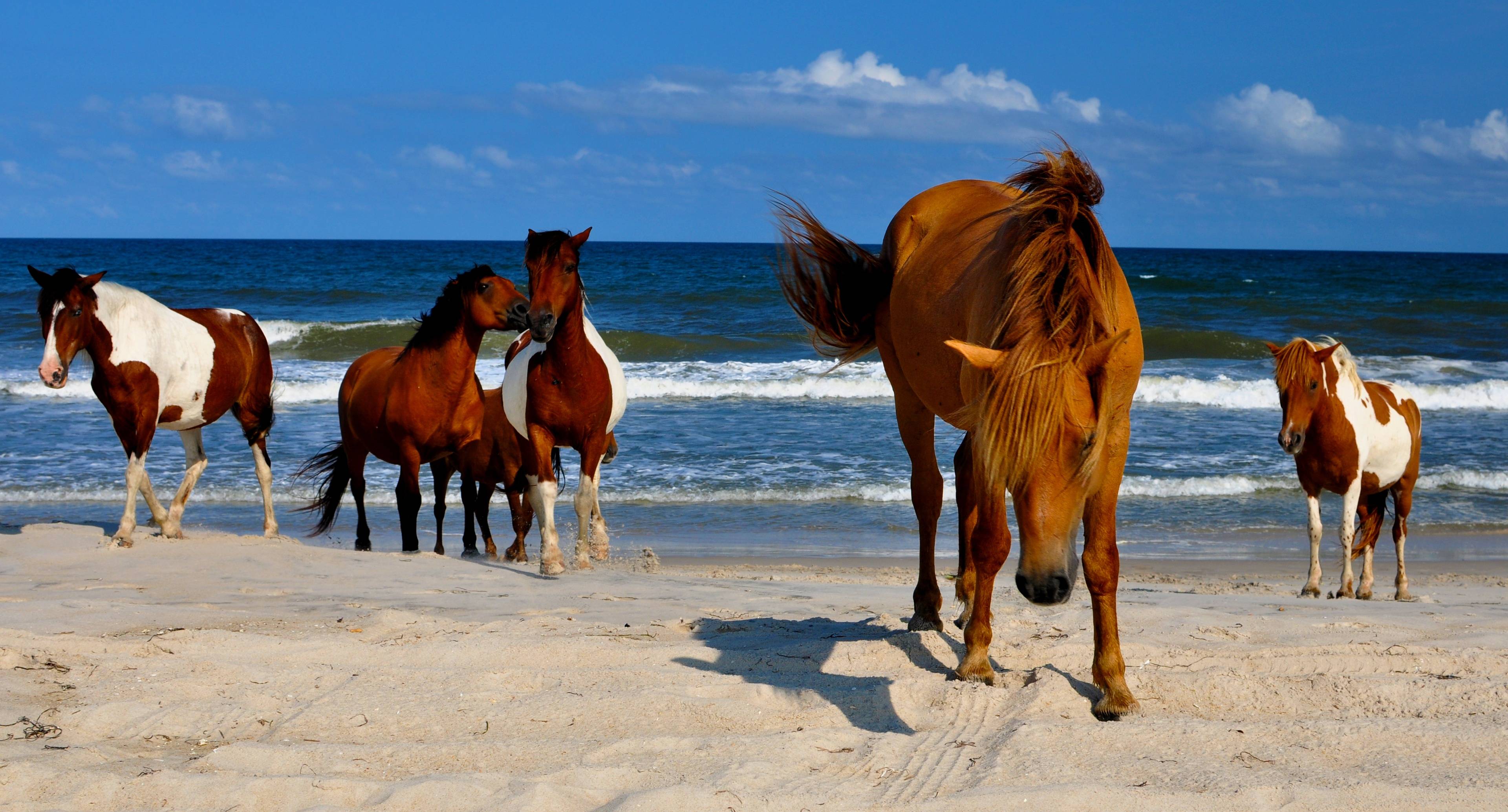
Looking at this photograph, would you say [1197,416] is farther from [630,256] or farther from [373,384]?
[630,256]

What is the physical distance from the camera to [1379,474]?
7.14 metres

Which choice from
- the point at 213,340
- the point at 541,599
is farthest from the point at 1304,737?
the point at 213,340

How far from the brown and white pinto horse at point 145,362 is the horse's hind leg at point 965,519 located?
5.02 meters

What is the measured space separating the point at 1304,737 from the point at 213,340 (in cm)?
671

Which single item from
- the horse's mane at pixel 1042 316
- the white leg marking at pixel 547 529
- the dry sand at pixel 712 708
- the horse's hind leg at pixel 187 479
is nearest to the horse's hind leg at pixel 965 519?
the dry sand at pixel 712 708

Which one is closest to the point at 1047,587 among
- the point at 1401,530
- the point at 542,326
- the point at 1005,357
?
the point at 1005,357

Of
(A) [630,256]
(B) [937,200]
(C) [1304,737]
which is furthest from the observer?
(A) [630,256]

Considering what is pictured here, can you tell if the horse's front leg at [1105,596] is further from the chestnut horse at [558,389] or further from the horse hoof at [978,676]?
the chestnut horse at [558,389]

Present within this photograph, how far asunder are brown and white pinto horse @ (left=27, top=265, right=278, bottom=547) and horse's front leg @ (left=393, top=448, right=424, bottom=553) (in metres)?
1.25

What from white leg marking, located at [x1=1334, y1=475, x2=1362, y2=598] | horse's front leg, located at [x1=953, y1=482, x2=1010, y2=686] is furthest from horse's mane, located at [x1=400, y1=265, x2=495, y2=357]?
white leg marking, located at [x1=1334, y1=475, x2=1362, y2=598]

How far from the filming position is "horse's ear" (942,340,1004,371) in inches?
105

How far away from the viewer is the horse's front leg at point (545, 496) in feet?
21.3

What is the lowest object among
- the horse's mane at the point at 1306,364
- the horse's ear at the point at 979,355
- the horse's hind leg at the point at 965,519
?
the horse's hind leg at the point at 965,519

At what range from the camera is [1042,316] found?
2840 mm
